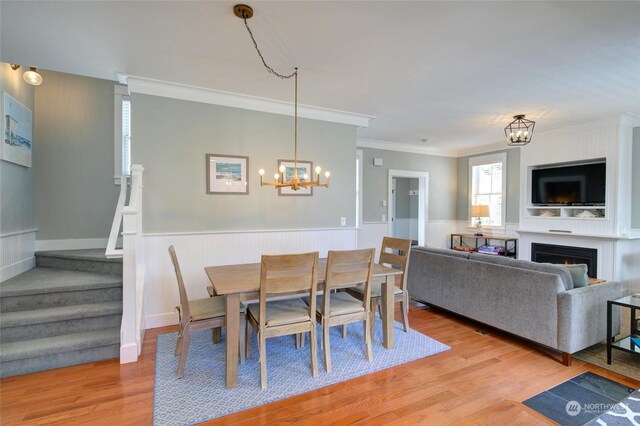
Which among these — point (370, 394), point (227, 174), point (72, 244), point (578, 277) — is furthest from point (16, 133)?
point (578, 277)

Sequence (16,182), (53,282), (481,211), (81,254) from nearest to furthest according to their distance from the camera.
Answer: (53,282) → (16,182) → (81,254) → (481,211)

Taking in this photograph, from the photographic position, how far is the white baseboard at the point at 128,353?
8.75ft

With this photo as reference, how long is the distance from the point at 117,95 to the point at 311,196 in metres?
3.03

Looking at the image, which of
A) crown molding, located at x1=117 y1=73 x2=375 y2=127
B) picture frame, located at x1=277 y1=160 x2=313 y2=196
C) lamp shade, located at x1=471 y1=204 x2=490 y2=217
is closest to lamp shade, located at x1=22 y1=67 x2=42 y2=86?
crown molding, located at x1=117 y1=73 x2=375 y2=127

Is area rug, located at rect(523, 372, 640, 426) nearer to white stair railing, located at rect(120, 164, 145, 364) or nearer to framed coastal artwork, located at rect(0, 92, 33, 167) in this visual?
white stair railing, located at rect(120, 164, 145, 364)

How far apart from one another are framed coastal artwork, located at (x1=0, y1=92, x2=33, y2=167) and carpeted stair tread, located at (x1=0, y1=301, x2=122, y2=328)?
1606mm

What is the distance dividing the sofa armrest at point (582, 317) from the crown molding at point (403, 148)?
4.28 m

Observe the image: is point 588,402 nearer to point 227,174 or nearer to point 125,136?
point 227,174

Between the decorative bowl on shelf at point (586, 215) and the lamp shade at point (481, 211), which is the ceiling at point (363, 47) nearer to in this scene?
the decorative bowl on shelf at point (586, 215)

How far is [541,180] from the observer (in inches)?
220

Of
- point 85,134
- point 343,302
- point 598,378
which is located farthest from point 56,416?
point 598,378

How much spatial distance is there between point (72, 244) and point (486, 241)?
731 centimetres

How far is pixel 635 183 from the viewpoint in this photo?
15.2 ft

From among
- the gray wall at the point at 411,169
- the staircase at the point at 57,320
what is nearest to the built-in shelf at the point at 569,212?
the gray wall at the point at 411,169
